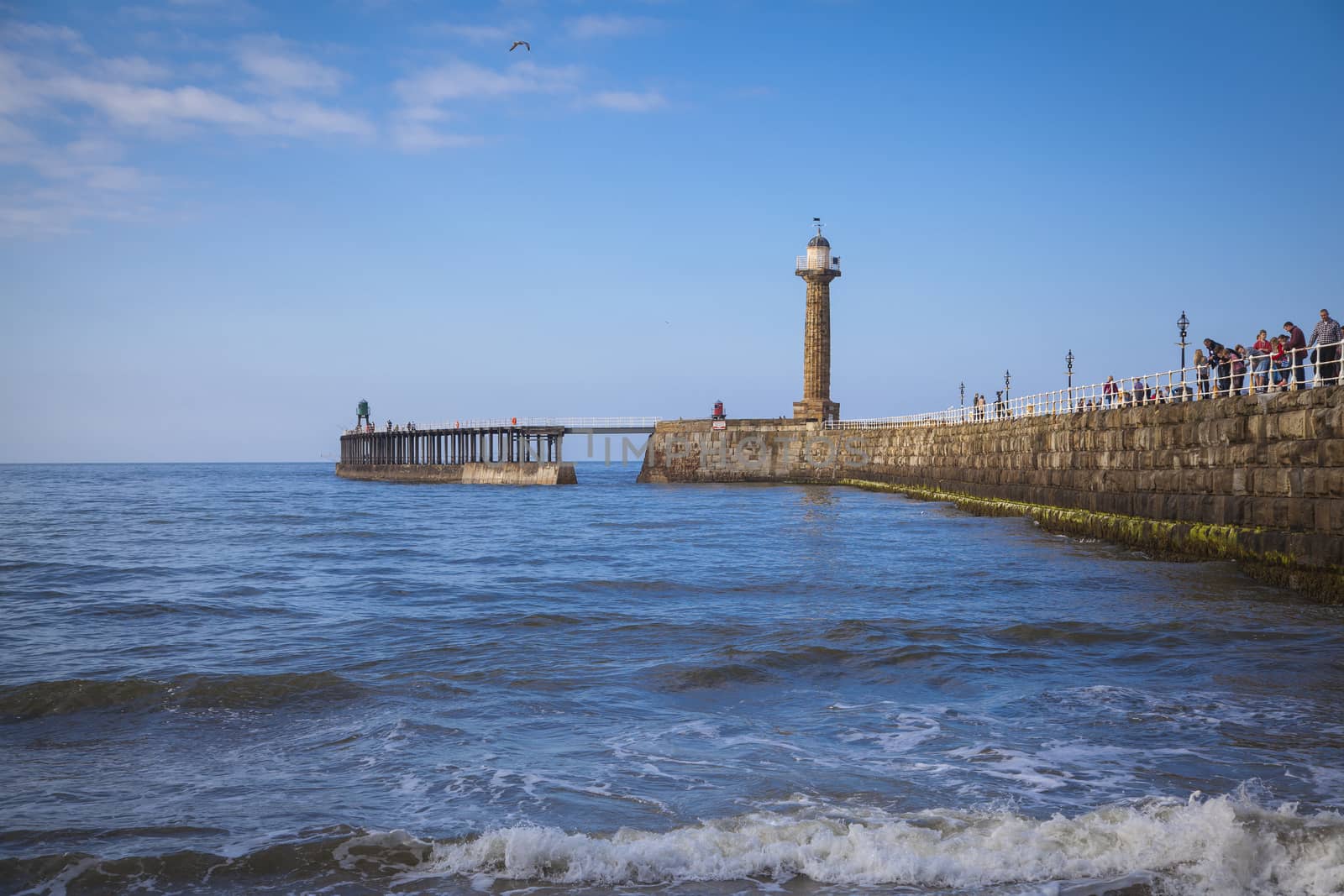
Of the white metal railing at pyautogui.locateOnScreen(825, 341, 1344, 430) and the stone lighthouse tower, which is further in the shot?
the stone lighthouse tower

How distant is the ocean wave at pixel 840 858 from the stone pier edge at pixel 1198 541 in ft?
26.4

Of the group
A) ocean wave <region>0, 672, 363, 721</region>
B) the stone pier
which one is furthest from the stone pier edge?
ocean wave <region>0, 672, 363, 721</region>

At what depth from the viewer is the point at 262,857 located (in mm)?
Result: 5121

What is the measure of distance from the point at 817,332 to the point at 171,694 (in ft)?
165

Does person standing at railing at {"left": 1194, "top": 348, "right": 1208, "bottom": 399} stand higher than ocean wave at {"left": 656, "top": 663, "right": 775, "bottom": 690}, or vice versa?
person standing at railing at {"left": 1194, "top": 348, "right": 1208, "bottom": 399}

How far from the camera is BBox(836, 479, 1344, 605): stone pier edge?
39.7 feet

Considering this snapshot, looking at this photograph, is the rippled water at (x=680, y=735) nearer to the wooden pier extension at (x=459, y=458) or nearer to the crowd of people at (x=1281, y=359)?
the crowd of people at (x=1281, y=359)

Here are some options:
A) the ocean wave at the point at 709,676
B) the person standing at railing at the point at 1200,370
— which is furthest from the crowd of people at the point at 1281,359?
the ocean wave at the point at 709,676

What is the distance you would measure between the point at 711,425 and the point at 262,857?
179ft

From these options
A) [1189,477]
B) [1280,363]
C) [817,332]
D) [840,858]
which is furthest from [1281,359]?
[817,332]

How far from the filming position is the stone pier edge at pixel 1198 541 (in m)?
12.1

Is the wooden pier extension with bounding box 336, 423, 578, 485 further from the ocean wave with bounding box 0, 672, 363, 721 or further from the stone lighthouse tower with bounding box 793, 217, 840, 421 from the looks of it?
the ocean wave with bounding box 0, 672, 363, 721

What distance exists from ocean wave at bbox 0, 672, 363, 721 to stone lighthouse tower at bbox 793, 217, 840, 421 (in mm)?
49642

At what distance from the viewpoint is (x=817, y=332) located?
186 feet
